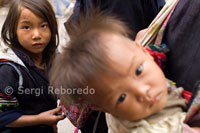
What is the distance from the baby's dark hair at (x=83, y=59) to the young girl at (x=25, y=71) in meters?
0.41

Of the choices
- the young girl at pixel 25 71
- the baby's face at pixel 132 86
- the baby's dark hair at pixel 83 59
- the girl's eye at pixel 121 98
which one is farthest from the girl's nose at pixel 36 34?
the girl's eye at pixel 121 98

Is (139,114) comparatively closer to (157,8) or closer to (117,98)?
(117,98)

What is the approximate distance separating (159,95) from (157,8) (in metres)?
0.97

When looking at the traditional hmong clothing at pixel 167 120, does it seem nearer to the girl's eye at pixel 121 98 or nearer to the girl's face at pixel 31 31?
the girl's eye at pixel 121 98

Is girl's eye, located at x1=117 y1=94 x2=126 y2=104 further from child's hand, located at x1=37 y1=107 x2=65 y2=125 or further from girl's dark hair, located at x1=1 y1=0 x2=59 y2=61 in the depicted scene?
girl's dark hair, located at x1=1 y1=0 x2=59 y2=61

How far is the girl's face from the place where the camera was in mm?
1171

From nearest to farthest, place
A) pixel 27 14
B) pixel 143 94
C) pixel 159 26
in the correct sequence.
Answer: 1. pixel 143 94
2. pixel 159 26
3. pixel 27 14

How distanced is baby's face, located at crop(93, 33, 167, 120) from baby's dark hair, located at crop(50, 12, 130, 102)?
4 cm

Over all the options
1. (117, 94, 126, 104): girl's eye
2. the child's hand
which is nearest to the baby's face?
(117, 94, 126, 104): girl's eye

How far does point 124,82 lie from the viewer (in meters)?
0.68

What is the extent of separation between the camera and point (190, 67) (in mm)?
746

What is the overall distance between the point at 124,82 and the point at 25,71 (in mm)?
742

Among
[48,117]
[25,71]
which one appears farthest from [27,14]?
[48,117]

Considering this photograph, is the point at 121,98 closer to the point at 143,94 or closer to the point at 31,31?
the point at 143,94
